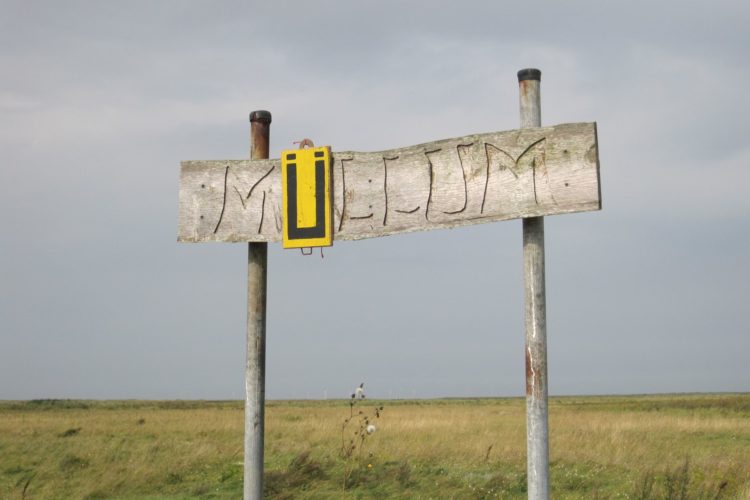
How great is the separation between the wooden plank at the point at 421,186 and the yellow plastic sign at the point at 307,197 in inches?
3.3

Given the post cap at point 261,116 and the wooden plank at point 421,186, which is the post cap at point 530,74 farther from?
the post cap at point 261,116

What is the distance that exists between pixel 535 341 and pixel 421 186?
4.28ft

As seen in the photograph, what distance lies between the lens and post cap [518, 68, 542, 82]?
14.6ft

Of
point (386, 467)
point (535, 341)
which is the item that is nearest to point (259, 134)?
point (535, 341)

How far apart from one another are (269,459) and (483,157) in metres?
10.4

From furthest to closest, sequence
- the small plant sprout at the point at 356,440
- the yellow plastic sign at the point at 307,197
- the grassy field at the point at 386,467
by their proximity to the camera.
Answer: the grassy field at the point at 386,467 < the small plant sprout at the point at 356,440 < the yellow plastic sign at the point at 307,197

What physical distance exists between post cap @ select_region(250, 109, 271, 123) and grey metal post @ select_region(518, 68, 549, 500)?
80.0 inches

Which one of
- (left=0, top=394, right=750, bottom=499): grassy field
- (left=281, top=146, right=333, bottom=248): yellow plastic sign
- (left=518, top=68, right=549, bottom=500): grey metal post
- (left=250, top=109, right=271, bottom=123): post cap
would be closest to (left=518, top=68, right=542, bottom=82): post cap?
(left=518, top=68, right=549, bottom=500): grey metal post

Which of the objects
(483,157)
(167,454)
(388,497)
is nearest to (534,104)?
(483,157)

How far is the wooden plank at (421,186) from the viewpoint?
442cm

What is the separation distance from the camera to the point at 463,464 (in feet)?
40.1

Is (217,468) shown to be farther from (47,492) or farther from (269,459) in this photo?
(47,492)

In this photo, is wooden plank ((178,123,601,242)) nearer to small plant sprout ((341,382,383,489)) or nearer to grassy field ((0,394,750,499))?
small plant sprout ((341,382,383,489))

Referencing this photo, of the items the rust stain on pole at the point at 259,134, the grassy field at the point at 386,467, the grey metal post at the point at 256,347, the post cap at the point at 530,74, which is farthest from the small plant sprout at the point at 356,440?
the post cap at the point at 530,74
